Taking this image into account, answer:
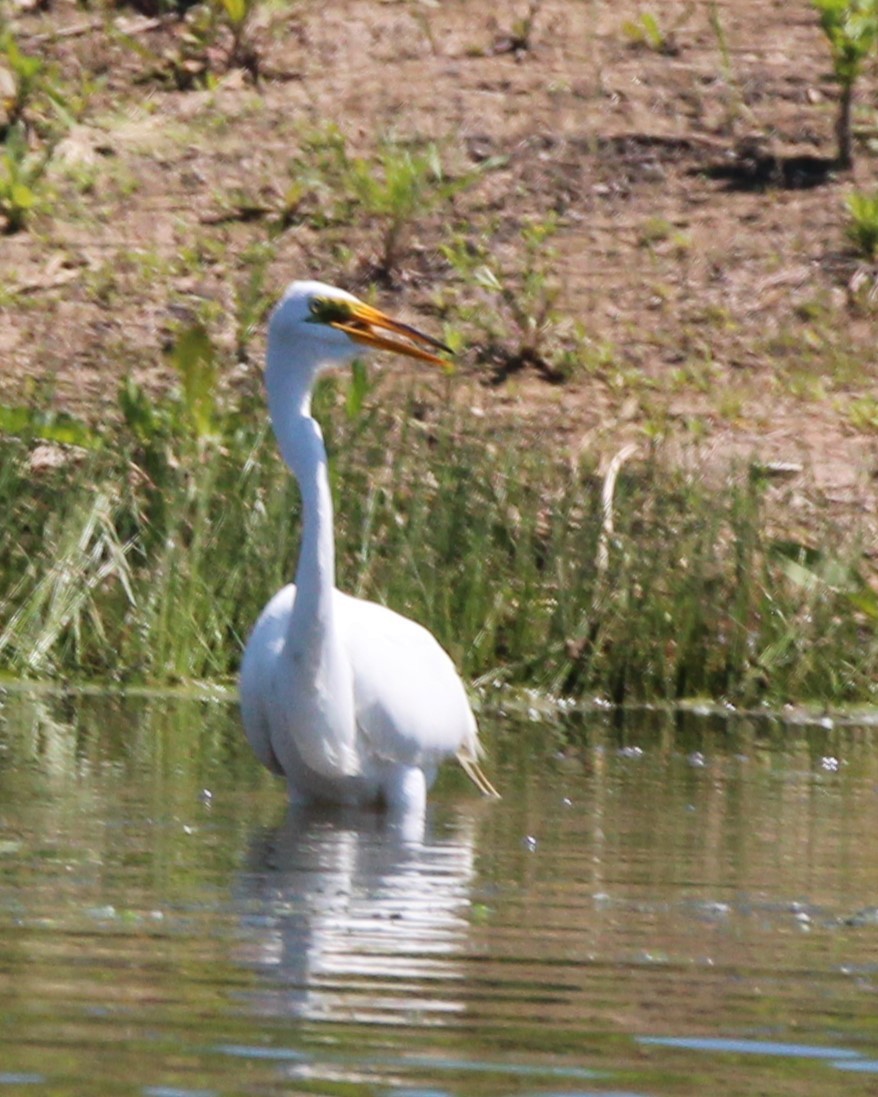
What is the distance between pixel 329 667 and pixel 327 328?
3.59 ft

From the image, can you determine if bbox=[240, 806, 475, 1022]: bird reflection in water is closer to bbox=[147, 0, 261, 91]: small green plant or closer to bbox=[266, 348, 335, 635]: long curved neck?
bbox=[266, 348, 335, 635]: long curved neck

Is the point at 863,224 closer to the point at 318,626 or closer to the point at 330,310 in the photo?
the point at 330,310

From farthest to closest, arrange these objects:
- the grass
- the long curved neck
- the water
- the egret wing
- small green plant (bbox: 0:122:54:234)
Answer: small green plant (bbox: 0:122:54:234), the grass, the egret wing, the long curved neck, the water

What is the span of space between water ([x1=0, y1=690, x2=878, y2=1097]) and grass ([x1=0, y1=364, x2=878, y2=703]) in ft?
4.39

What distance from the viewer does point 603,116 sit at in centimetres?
1633

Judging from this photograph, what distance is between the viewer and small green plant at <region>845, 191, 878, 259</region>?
15.1 meters

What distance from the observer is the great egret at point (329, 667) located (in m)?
7.57

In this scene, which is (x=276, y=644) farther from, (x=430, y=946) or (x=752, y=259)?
(x=752, y=259)

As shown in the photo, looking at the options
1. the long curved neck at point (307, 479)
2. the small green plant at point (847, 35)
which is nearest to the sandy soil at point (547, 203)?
the small green plant at point (847, 35)

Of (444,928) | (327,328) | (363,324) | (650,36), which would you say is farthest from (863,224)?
(444,928)

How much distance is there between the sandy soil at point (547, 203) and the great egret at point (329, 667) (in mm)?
5061

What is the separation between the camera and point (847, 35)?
14906 millimetres

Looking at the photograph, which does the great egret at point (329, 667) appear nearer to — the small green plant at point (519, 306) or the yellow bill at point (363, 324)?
the yellow bill at point (363, 324)

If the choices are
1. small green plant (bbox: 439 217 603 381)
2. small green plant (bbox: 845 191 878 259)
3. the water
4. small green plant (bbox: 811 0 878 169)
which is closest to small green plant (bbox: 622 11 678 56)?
small green plant (bbox: 811 0 878 169)
